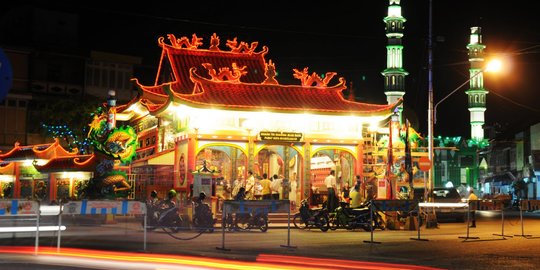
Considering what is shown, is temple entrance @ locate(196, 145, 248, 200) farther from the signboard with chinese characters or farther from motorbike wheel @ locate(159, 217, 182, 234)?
motorbike wheel @ locate(159, 217, 182, 234)

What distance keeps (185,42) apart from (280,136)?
7821 mm

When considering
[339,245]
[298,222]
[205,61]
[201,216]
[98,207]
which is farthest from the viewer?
[205,61]

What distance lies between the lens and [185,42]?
111 ft

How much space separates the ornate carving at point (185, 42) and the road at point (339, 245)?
11.9 metres

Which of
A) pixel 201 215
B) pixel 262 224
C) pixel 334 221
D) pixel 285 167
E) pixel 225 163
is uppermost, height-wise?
pixel 225 163

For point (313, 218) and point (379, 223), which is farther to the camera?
point (379, 223)

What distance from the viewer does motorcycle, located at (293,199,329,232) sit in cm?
2461

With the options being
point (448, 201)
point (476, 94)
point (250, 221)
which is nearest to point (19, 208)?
point (250, 221)

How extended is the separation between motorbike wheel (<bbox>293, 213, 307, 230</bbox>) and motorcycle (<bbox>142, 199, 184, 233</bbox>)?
5.36 m

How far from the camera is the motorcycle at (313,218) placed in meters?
24.6

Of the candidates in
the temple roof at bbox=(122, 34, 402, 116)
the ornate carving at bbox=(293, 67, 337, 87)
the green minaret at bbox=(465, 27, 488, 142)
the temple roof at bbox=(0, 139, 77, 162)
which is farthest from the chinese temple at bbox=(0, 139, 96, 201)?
the green minaret at bbox=(465, 27, 488, 142)

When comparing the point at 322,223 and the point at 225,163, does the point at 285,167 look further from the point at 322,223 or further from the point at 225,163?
the point at 322,223

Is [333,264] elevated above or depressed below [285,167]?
below

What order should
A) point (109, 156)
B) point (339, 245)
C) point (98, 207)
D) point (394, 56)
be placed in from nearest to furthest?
point (98, 207)
point (339, 245)
point (109, 156)
point (394, 56)
